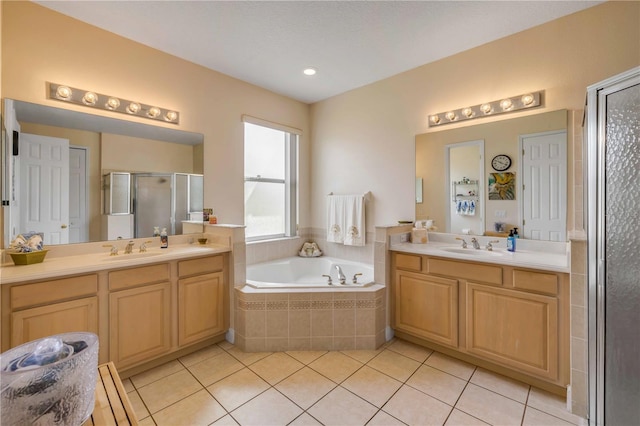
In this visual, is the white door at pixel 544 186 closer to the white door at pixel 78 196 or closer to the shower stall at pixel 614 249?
the shower stall at pixel 614 249

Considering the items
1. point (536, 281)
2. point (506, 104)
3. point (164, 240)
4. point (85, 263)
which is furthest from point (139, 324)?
point (506, 104)

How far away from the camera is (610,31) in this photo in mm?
2041

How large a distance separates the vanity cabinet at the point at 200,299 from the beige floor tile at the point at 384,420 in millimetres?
1503

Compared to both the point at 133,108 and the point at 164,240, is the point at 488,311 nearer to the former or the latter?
the point at 164,240

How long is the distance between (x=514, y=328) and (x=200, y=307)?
2412 millimetres

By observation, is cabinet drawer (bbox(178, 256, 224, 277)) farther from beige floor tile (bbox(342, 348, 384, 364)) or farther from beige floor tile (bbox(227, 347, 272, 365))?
beige floor tile (bbox(342, 348, 384, 364))

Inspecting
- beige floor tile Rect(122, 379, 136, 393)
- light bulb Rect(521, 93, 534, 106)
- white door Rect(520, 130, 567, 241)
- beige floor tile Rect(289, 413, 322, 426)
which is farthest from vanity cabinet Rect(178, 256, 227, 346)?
light bulb Rect(521, 93, 534, 106)

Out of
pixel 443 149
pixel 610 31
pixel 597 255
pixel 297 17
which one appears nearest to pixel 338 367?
pixel 597 255

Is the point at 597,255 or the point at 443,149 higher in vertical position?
the point at 443,149

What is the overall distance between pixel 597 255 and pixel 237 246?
242 cm

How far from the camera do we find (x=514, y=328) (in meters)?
2.02

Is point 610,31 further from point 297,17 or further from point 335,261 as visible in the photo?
point 335,261

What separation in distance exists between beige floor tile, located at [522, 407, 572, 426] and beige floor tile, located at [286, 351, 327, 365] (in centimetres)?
139

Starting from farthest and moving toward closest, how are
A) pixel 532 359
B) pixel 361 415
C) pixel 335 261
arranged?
pixel 335 261
pixel 532 359
pixel 361 415
